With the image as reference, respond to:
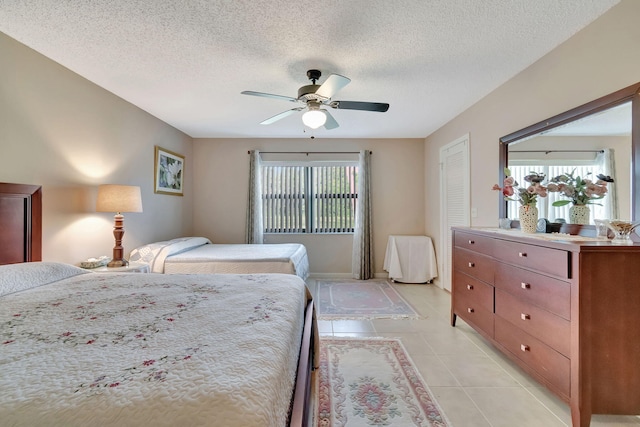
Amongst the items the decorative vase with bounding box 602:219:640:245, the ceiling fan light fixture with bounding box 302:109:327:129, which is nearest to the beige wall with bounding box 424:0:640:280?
the decorative vase with bounding box 602:219:640:245

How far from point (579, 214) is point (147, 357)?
2638mm

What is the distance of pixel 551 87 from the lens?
7.12 ft

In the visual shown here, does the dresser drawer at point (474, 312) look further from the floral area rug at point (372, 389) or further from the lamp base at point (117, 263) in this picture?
the lamp base at point (117, 263)

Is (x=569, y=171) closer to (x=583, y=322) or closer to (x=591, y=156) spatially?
(x=591, y=156)

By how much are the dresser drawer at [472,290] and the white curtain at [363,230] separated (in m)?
1.97

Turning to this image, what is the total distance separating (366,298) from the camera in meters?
3.75

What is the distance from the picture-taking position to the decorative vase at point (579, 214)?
1.91 metres

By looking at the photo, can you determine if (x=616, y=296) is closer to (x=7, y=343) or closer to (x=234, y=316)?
(x=234, y=316)

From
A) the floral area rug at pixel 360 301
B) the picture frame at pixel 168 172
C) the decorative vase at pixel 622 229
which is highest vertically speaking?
the picture frame at pixel 168 172

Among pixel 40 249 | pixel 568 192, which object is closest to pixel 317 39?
pixel 568 192

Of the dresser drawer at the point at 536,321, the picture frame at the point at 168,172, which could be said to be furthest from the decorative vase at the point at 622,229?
the picture frame at the point at 168,172

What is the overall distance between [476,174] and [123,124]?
408cm

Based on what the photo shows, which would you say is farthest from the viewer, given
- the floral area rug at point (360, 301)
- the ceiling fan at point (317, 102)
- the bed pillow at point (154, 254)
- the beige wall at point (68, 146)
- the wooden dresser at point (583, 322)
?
the floral area rug at point (360, 301)

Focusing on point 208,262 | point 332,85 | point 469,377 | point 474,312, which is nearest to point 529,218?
point 474,312
